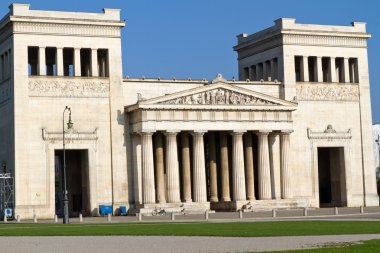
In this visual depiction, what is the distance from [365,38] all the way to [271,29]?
1308 centimetres

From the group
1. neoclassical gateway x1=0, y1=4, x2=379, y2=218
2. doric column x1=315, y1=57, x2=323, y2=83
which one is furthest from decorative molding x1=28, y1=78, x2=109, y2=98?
doric column x1=315, y1=57, x2=323, y2=83

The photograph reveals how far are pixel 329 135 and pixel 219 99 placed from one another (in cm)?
1731

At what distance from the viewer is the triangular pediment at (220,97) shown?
313ft

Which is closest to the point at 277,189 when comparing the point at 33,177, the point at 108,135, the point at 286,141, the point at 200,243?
the point at 286,141

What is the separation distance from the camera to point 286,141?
10125 centimetres

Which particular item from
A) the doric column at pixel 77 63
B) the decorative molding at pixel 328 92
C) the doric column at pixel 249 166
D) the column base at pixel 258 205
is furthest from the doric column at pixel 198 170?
the decorative molding at pixel 328 92

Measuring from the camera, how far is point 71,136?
94.1 metres

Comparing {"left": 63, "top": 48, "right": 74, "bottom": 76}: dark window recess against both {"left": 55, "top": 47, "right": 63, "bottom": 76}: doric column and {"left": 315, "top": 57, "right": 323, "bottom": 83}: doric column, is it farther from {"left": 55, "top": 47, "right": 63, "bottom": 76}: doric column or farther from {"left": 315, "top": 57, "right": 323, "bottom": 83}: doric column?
{"left": 315, "top": 57, "right": 323, "bottom": 83}: doric column

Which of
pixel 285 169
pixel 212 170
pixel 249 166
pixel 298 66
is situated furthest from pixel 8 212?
pixel 298 66

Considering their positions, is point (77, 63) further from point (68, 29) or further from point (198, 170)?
point (198, 170)

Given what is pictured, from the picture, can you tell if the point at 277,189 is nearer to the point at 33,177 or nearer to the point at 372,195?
the point at 372,195

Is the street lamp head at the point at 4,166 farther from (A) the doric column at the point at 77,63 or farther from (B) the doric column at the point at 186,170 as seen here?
(B) the doric column at the point at 186,170

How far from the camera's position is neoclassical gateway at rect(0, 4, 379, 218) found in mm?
93000

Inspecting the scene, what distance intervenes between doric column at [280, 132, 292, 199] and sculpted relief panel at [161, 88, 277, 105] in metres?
4.80
